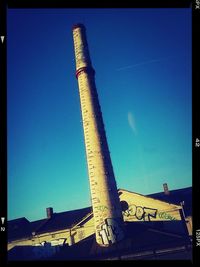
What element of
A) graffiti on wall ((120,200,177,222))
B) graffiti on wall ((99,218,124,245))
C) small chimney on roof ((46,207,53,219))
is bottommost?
graffiti on wall ((99,218,124,245))

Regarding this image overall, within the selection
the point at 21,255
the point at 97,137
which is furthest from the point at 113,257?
the point at 21,255

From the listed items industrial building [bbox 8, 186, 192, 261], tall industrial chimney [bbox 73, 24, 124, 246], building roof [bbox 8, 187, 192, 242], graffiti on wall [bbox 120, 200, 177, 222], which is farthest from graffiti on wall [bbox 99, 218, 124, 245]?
building roof [bbox 8, 187, 192, 242]

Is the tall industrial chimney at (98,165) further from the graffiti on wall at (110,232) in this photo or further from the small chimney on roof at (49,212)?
the small chimney on roof at (49,212)

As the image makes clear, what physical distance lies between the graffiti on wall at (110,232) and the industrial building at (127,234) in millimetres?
388

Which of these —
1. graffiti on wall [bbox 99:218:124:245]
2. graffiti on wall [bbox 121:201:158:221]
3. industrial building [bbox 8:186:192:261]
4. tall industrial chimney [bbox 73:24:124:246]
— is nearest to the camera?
industrial building [bbox 8:186:192:261]

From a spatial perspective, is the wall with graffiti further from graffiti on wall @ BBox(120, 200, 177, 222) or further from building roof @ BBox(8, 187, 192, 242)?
building roof @ BBox(8, 187, 192, 242)

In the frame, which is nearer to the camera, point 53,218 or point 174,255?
point 174,255

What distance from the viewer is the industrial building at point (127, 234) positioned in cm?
1709

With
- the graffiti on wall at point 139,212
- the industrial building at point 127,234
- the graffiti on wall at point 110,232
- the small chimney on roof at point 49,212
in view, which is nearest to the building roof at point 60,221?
the industrial building at point 127,234

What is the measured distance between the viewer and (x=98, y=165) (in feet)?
64.0

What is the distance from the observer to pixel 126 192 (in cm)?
2542

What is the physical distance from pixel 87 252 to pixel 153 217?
834 cm

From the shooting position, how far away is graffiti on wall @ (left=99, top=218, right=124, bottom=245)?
60.3ft
